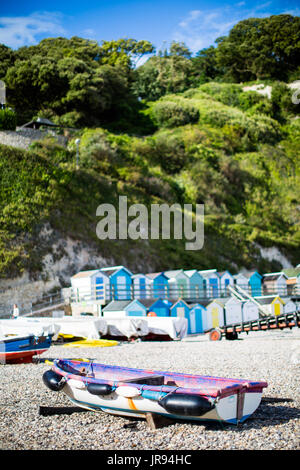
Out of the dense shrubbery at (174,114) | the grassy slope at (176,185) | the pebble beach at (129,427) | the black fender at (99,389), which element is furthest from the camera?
the dense shrubbery at (174,114)

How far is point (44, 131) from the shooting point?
43.7 m

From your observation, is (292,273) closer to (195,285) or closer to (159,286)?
(195,285)

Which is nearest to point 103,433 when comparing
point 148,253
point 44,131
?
point 148,253

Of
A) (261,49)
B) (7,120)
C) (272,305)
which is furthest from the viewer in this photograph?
(261,49)

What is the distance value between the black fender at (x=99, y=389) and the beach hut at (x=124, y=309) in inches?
706

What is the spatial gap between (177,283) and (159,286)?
1.65 metres

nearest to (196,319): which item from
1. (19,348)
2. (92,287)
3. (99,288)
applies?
(99,288)

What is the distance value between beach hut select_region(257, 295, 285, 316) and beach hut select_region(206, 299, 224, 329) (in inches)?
158

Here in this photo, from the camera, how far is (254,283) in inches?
1419

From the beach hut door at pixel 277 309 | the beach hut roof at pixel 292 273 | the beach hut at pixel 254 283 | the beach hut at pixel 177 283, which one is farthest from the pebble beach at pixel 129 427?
the beach hut roof at pixel 292 273

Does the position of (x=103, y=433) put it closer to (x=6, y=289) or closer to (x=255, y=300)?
(x=6, y=289)

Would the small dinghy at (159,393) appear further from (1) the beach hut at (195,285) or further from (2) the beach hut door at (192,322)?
(1) the beach hut at (195,285)

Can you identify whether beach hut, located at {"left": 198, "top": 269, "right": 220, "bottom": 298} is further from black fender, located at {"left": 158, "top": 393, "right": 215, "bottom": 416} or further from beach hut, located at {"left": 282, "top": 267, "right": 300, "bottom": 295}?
black fender, located at {"left": 158, "top": 393, "right": 215, "bottom": 416}

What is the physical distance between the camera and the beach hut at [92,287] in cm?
2702
